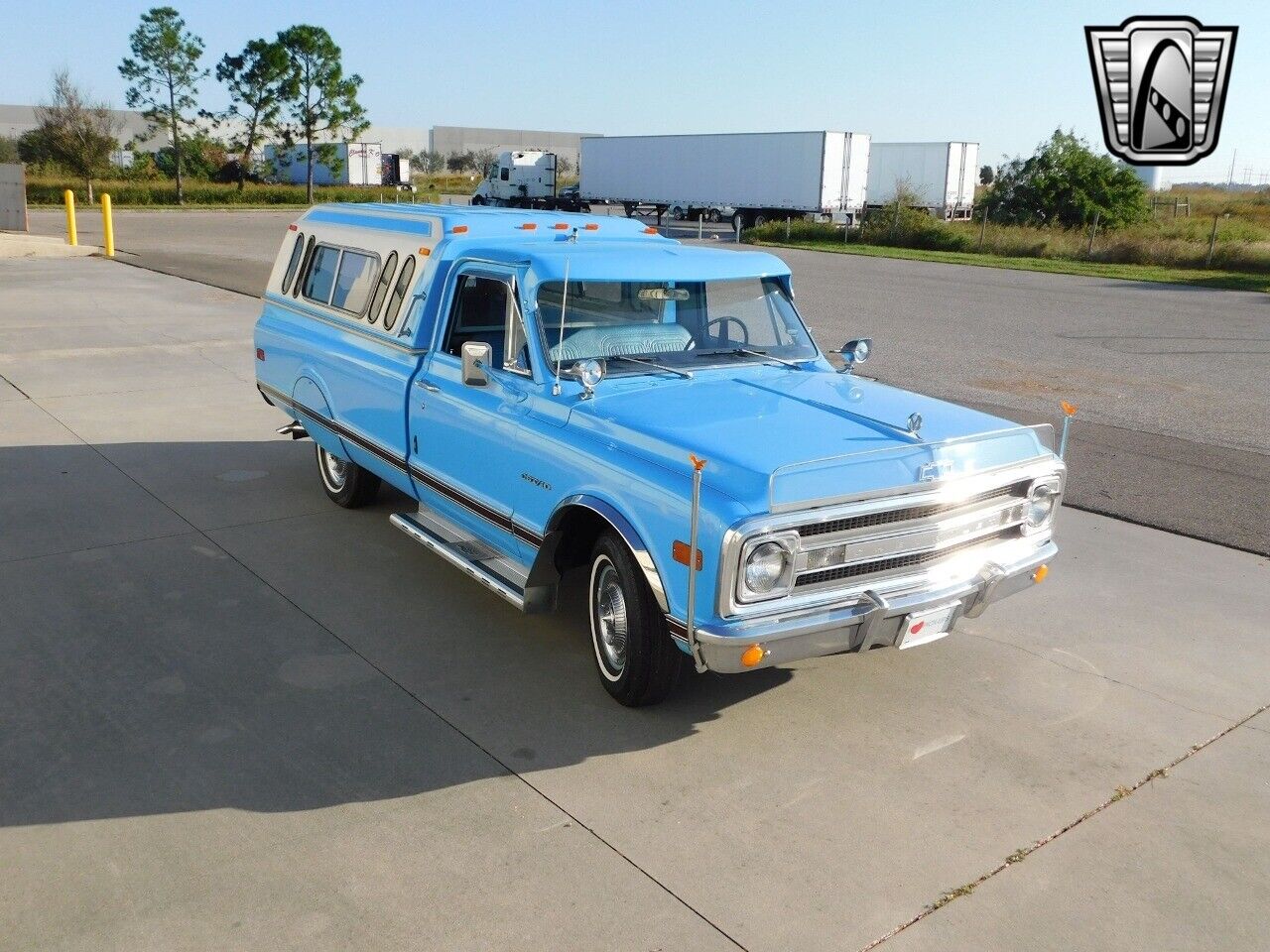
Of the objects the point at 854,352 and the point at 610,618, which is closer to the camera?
the point at 610,618

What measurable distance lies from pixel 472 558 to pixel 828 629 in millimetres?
2054

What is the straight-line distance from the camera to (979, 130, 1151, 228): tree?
4050 cm

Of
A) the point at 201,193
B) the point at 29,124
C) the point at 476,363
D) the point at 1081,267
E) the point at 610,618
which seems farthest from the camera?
the point at 29,124

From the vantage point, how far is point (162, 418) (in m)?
10.4

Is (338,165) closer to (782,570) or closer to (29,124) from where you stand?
(29,124)

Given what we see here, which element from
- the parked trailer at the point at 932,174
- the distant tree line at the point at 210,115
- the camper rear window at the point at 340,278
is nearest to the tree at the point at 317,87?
the distant tree line at the point at 210,115

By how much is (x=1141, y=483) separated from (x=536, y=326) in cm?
569

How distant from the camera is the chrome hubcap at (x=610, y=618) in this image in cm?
501

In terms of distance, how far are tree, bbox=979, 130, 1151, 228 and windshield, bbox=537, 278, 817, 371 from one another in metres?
38.2

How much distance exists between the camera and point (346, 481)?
775cm

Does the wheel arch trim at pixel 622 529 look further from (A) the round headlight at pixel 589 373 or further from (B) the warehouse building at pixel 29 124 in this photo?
(B) the warehouse building at pixel 29 124

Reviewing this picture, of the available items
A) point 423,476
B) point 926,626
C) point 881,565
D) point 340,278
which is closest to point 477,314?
point 423,476

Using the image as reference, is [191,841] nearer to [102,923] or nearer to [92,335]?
[102,923]

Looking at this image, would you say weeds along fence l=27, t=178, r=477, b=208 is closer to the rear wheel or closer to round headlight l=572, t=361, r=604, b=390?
the rear wheel
